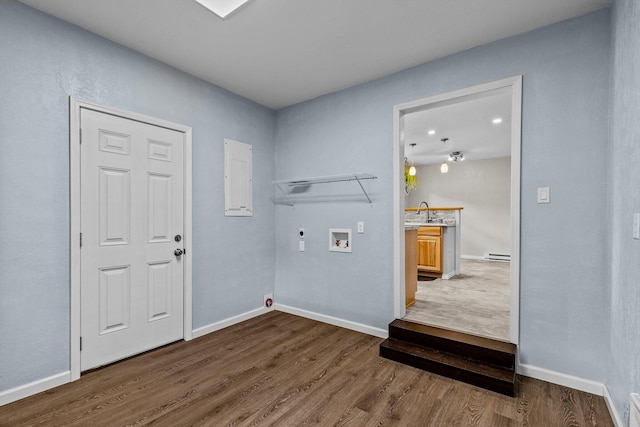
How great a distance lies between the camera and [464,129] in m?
5.07

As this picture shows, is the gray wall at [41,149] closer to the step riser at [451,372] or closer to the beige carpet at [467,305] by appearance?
the step riser at [451,372]

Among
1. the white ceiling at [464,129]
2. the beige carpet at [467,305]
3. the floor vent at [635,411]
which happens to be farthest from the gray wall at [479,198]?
the floor vent at [635,411]

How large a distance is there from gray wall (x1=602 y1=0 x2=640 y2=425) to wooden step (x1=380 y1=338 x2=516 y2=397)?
0.59 m

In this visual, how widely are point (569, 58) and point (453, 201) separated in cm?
639

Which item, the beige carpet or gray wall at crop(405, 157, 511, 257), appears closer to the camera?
the beige carpet

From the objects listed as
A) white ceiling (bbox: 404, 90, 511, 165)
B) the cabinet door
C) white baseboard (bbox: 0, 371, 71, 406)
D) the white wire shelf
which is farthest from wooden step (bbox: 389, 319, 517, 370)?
white baseboard (bbox: 0, 371, 71, 406)

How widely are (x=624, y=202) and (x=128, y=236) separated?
3466 millimetres

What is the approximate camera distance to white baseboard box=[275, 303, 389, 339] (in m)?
3.12

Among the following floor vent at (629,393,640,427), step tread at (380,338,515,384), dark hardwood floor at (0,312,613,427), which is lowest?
dark hardwood floor at (0,312,613,427)

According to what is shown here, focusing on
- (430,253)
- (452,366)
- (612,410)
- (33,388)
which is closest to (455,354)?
(452,366)

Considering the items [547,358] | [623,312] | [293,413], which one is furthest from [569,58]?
[293,413]

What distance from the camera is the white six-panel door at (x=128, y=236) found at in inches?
92.9

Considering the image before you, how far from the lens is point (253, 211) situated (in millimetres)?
3744

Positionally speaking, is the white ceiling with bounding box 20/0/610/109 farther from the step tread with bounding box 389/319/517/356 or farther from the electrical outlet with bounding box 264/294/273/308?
the electrical outlet with bounding box 264/294/273/308
